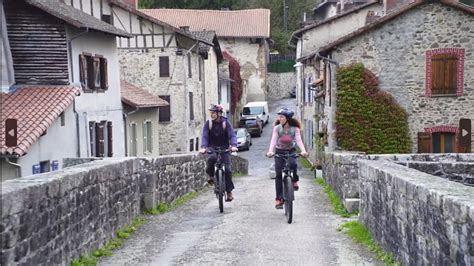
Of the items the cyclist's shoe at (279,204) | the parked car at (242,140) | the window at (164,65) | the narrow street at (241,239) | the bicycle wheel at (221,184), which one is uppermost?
the window at (164,65)

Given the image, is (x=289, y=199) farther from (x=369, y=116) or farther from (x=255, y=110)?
(x=255, y=110)

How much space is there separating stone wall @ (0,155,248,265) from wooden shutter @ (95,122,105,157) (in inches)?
497

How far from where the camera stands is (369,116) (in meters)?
25.0

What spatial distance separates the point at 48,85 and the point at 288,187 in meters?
13.0

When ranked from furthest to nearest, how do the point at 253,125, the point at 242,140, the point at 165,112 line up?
the point at 253,125 → the point at 242,140 → the point at 165,112

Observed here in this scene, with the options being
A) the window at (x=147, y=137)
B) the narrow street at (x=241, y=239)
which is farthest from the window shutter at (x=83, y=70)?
the narrow street at (x=241, y=239)

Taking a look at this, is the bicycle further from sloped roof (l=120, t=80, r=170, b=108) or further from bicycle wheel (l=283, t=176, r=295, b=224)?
sloped roof (l=120, t=80, r=170, b=108)

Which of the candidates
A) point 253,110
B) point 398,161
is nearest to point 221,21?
point 253,110

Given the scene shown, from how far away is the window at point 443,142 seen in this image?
24.9m

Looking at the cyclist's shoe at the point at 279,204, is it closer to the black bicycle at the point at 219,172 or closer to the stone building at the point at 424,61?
the black bicycle at the point at 219,172

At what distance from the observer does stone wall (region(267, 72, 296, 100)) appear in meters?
70.4

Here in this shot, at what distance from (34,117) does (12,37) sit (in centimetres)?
337

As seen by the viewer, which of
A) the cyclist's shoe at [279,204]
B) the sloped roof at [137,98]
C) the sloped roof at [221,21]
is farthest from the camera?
the sloped roof at [221,21]

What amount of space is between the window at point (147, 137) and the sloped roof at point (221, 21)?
27.4 metres
